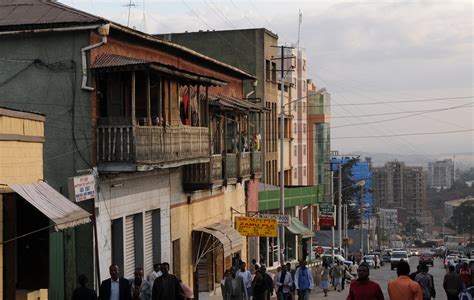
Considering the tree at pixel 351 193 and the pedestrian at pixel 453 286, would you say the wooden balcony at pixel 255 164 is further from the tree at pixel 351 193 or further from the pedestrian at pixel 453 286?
the tree at pixel 351 193

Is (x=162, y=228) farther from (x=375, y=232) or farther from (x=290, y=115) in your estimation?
(x=375, y=232)

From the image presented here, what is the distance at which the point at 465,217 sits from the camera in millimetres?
186875

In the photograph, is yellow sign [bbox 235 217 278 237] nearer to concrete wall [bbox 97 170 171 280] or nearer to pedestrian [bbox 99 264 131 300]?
concrete wall [bbox 97 170 171 280]

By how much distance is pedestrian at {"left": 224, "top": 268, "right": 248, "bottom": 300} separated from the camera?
2155 centimetres

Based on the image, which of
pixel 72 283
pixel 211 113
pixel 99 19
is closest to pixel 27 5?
pixel 99 19

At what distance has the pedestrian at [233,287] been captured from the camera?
2155cm

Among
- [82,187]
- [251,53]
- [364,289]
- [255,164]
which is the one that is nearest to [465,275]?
[82,187]

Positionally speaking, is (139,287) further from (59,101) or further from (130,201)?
(130,201)

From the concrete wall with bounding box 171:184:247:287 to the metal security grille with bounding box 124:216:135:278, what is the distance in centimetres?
279

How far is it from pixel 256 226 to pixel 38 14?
1196 cm

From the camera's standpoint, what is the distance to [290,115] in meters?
64.9

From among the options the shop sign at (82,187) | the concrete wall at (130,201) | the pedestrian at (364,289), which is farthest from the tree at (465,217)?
the pedestrian at (364,289)

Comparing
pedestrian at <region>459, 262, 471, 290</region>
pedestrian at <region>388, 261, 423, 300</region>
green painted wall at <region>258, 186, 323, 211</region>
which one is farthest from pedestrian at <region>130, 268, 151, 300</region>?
green painted wall at <region>258, 186, 323, 211</region>

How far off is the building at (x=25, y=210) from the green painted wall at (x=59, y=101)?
2438mm
